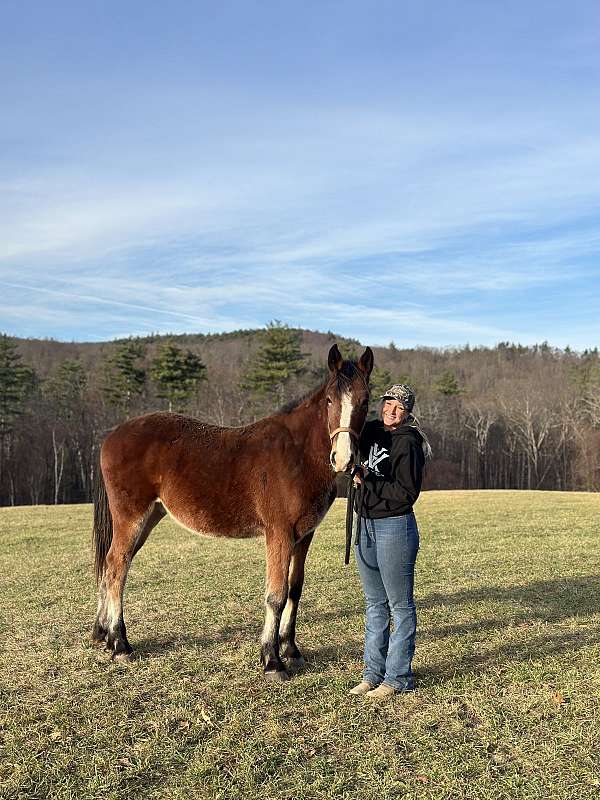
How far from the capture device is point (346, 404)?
462 cm

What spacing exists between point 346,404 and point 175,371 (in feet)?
142

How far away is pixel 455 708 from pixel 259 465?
2461 millimetres

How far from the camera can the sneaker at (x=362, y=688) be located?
4.68m

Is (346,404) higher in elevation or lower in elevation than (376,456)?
higher

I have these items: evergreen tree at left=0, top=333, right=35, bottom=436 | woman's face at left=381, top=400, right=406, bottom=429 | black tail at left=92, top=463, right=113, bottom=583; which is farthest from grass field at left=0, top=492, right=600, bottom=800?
evergreen tree at left=0, top=333, right=35, bottom=436

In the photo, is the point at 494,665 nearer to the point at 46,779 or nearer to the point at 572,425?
the point at 46,779

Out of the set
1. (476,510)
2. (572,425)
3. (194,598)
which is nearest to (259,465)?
(194,598)

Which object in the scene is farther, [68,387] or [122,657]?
[68,387]

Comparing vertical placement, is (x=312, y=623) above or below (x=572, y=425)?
below

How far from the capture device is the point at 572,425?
63250mm

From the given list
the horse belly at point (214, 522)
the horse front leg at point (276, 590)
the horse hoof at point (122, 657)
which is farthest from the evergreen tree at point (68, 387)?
the horse front leg at point (276, 590)

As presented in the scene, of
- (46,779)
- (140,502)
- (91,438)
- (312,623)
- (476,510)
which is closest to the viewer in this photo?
(46,779)

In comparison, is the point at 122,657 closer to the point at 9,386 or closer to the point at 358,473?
the point at 358,473

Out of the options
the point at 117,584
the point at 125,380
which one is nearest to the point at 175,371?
the point at 125,380
